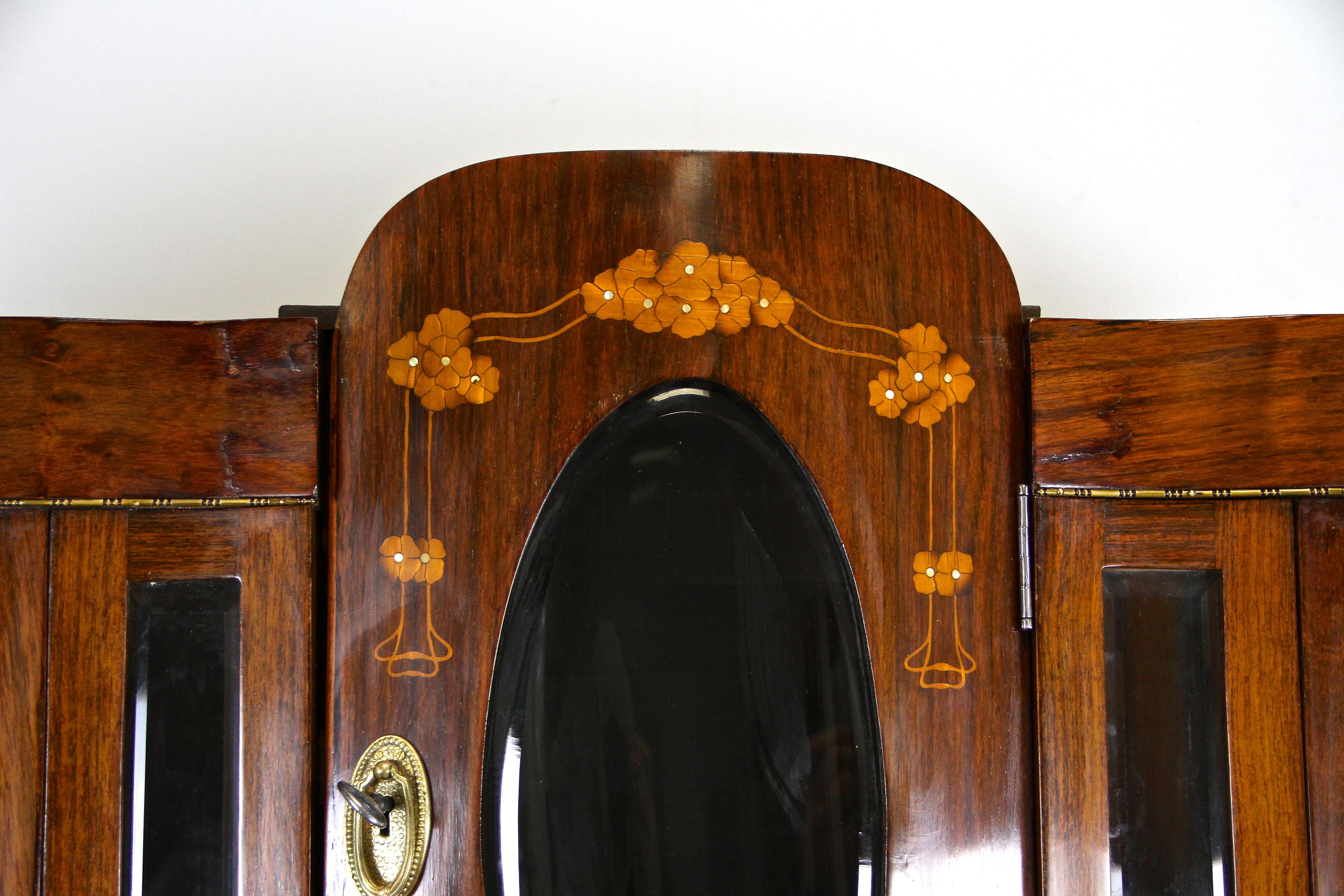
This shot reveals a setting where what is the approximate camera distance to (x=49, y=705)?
2.66 ft

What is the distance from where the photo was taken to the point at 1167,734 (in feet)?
2.76

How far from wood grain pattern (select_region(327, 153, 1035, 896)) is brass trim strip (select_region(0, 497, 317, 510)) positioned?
0.05m

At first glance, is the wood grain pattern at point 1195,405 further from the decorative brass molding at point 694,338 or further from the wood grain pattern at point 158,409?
the wood grain pattern at point 158,409

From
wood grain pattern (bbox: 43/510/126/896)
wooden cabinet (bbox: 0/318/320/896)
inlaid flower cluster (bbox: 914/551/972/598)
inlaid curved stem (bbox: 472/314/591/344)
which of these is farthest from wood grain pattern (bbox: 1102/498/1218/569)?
wood grain pattern (bbox: 43/510/126/896)

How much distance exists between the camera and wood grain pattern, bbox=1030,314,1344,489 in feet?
2.72

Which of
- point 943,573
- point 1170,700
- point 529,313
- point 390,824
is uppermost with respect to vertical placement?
point 529,313

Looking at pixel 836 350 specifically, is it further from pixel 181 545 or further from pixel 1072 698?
pixel 181 545

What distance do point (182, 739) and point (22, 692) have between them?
0.14 m

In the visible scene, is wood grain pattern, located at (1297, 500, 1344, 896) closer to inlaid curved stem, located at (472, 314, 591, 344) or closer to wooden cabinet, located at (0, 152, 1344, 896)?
wooden cabinet, located at (0, 152, 1344, 896)

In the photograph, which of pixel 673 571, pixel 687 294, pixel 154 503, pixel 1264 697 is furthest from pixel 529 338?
pixel 1264 697

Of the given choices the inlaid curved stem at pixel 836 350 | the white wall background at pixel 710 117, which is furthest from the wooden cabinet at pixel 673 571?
the white wall background at pixel 710 117

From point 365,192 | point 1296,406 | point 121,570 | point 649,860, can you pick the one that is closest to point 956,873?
point 649,860

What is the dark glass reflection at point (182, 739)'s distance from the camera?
0.82 meters

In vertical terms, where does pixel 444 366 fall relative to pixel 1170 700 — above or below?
above
